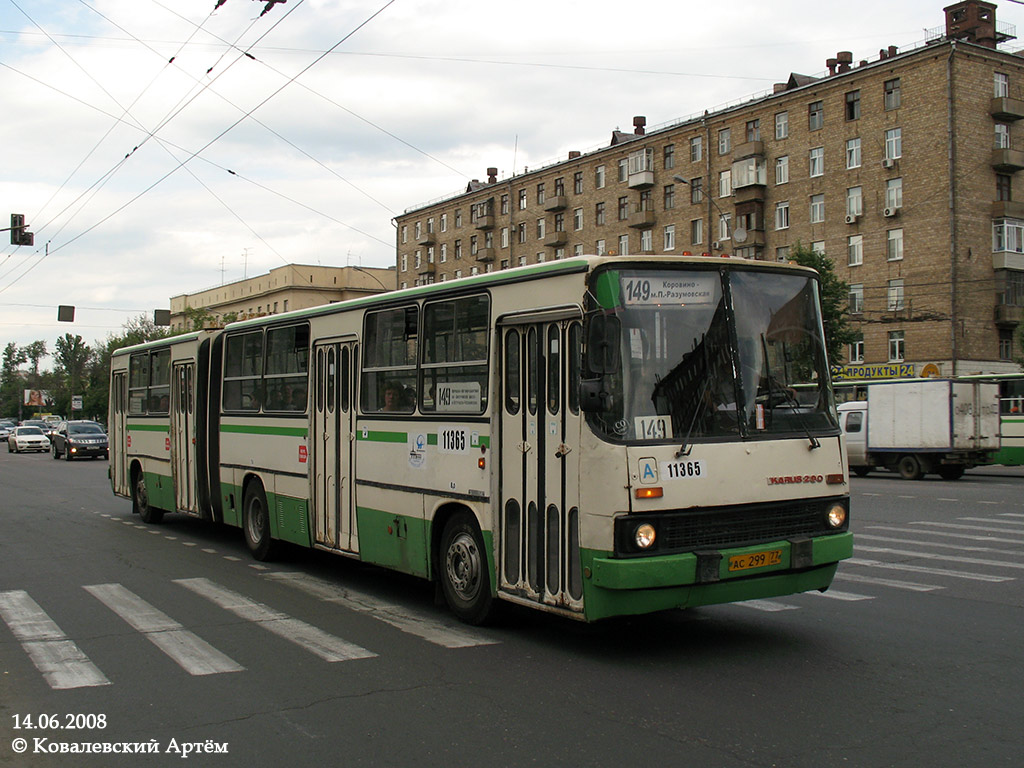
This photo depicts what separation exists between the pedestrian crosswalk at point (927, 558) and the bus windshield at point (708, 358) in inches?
83.0

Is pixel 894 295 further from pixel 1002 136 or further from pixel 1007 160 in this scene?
pixel 1002 136

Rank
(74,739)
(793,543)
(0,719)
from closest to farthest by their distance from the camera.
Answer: (74,739), (0,719), (793,543)

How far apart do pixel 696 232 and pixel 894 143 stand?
13290 mm

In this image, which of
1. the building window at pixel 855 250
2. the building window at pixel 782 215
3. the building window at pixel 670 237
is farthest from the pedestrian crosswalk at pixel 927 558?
the building window at pixel 670 237

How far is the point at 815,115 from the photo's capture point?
171ft

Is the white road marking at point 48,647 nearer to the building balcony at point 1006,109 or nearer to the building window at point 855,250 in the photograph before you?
the building window at point 855,250

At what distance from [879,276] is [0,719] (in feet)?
159

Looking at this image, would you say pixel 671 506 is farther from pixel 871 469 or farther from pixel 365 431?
pixel 871 469

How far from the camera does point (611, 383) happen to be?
23.1 ft

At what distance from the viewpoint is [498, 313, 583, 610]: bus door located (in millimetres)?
7293

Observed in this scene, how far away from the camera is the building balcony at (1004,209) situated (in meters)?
47.4

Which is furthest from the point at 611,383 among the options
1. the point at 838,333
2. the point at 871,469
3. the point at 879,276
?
the point at 879,276

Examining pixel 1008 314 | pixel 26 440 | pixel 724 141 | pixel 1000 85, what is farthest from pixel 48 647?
pixel 724 141

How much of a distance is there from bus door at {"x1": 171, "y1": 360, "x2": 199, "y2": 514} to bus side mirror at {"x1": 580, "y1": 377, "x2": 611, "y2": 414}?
9.26m
